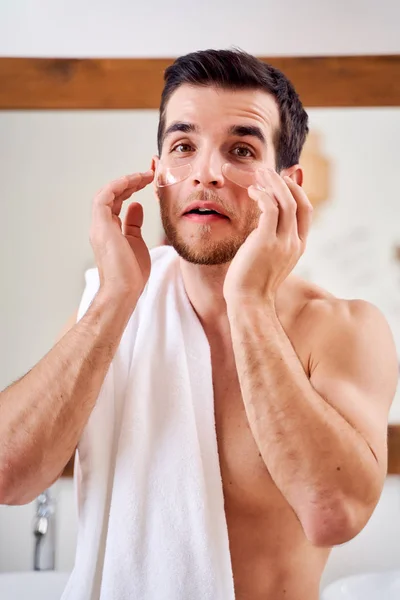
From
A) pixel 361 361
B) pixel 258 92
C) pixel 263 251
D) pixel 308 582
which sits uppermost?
pixel 258 92

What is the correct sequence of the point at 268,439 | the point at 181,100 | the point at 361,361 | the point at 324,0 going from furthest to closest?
the point at 324,0, the point at 181,100, the point at 361,361, the point at 268,439

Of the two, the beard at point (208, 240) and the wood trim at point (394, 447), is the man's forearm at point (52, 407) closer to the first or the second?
the beard at point (208, 240)

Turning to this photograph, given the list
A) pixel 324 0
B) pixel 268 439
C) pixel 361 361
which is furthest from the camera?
pixel 324 0

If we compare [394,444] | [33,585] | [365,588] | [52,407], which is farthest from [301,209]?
[33,585]

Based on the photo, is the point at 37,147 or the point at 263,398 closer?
the point at 263,398

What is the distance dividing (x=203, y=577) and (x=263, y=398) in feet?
0.87

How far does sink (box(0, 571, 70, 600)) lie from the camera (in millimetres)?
1146

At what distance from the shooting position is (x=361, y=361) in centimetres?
84

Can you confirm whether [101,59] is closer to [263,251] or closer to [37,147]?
[37,147]

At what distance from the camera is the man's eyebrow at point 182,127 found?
935 mm

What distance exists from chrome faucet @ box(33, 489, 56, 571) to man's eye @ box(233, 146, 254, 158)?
676 millimetres

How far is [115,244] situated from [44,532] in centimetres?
57

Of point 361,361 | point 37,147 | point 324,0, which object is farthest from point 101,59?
point 361,361

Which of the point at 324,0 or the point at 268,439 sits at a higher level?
the point at 324,0
